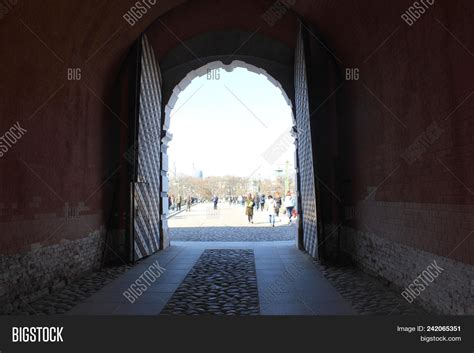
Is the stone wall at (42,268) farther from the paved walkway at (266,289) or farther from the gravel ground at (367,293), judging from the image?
the gravel ground at (367,293)

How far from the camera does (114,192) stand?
294 inches

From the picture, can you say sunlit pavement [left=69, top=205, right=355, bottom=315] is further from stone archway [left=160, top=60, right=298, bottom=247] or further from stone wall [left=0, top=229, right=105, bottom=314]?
stone archway [left=160, top=60, right=298, bottom=247]

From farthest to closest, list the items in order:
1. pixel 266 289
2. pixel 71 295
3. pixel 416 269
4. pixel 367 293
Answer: pixel 266 289 → pixel 71 295 → pixel 367 293 → pixel 416 269

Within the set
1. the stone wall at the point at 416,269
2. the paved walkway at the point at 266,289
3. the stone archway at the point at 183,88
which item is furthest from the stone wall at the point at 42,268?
the stone wall at the point at 416,269

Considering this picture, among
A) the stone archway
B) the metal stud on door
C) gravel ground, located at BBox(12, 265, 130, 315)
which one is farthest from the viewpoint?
the stone archway

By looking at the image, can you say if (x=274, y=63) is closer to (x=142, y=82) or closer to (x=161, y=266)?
(x=142, y=82)

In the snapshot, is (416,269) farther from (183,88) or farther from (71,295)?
(183,88)

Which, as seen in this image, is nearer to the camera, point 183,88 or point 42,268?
point 42,268

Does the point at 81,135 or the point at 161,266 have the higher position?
the point at 81,135

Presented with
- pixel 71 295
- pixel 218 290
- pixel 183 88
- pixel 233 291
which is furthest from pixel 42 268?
pixel 183 88

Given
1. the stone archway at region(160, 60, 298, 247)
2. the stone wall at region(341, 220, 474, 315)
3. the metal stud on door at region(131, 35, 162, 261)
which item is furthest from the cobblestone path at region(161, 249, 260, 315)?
the stone archway at region(160, 60, 298, 247)

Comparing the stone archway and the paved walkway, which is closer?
the paved walkway

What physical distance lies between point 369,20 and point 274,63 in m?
3.86

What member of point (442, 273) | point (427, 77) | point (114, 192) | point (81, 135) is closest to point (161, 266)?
point (114, 192)
